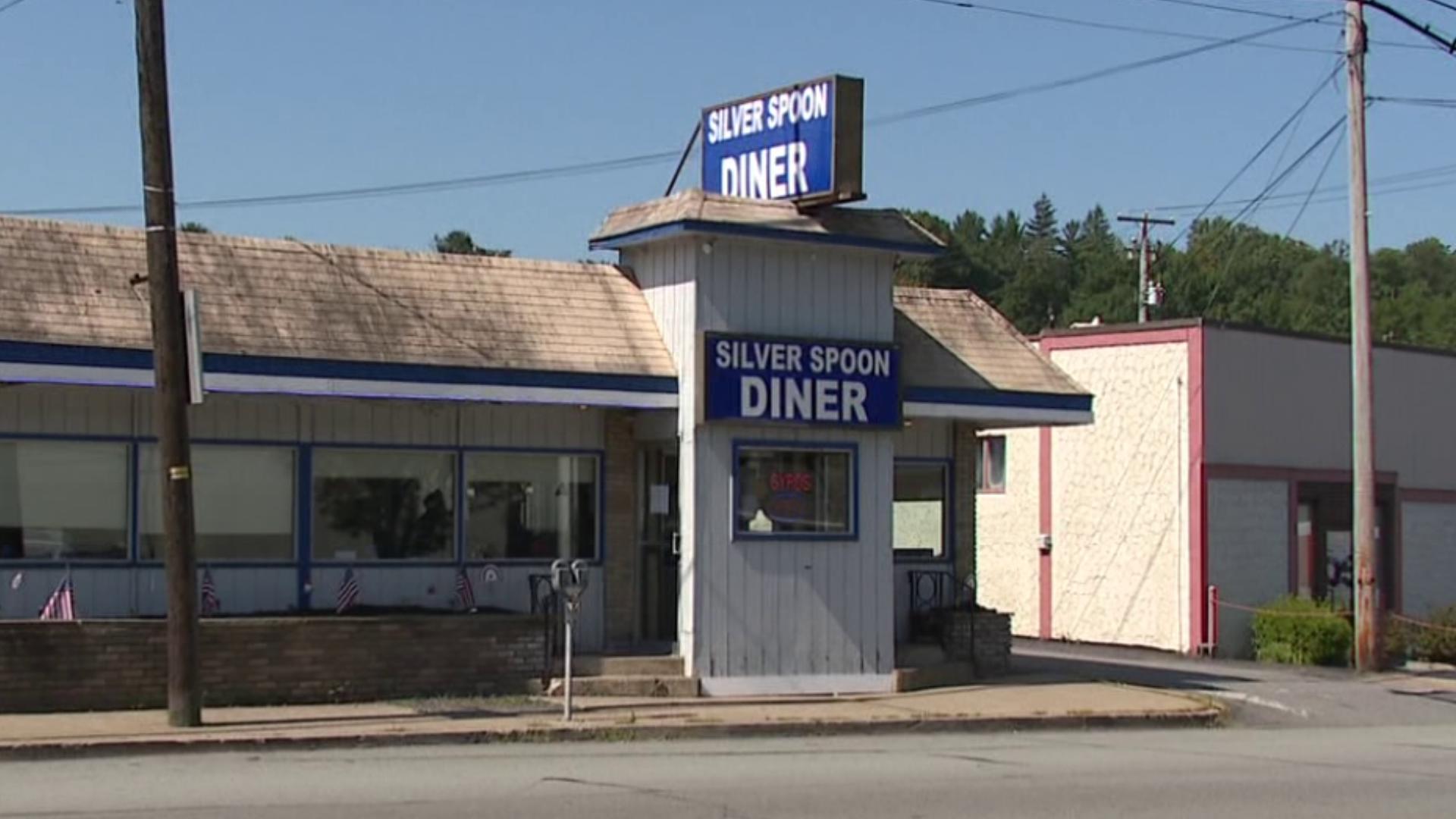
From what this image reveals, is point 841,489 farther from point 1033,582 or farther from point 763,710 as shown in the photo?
point 1033,582

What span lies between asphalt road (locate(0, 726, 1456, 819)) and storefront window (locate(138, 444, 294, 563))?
14.0 feet

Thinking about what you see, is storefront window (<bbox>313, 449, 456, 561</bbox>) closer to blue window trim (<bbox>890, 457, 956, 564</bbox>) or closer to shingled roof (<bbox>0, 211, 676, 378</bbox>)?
shingled roof (<bbox>0, 211, 676, 378</bbox>)

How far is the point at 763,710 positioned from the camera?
18953 millimetres

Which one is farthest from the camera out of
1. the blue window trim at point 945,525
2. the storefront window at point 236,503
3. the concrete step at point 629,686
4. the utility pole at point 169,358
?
the blue window trim at point 945,525

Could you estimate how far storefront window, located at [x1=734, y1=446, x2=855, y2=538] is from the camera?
20.5m

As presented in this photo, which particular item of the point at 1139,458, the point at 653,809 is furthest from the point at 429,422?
the point at 1139,458

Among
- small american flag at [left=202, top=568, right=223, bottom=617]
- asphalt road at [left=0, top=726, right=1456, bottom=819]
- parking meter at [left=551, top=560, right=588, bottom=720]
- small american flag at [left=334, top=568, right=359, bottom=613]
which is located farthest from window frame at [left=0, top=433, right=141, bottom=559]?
parking meter at [left=551, top=560, right=588, bottom=720]

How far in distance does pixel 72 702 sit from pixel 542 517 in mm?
5530

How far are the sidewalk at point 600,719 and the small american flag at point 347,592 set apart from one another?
160 centimetres

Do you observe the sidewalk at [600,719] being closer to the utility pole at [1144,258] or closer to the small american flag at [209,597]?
the small american flag at [209,597]

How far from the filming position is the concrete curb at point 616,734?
14984 mm

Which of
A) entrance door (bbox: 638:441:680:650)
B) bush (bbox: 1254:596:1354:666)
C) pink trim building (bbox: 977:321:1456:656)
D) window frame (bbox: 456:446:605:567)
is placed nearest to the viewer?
window frame (bbox: 456:446:605:567)

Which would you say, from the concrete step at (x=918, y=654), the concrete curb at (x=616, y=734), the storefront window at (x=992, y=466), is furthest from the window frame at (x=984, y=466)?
the concrete curb at (x=616, y=734)

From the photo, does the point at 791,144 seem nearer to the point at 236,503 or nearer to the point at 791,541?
the point at 791,541
